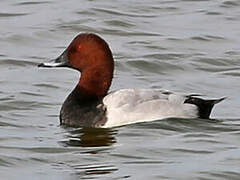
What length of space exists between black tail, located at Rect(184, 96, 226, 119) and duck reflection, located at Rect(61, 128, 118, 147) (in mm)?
Answer: 846

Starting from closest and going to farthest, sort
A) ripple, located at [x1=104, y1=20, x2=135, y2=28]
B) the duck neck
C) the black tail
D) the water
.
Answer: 1. the water
2. the black tail
3. the duck neck
4. ripple, located at [x1=104, y1=20, x2=135, y2=28]

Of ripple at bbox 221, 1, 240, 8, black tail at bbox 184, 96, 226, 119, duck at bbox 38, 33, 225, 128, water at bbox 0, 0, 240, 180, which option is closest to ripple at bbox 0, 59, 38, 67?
water at bbox 0, 0, 240, 180

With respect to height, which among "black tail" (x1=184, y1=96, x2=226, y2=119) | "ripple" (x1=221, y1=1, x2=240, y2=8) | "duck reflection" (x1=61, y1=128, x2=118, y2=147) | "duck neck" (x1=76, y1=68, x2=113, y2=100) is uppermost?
"duck neck" (x1=76, y1=68, x2=113, y2=100)

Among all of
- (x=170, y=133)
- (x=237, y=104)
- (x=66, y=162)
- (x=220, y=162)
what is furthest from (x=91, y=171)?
(x=237, y=104)

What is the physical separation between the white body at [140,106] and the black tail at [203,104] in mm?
99

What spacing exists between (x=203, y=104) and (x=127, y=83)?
224cm

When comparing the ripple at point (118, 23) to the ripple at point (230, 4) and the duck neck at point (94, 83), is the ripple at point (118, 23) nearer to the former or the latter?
the ripple at point (230, 4)

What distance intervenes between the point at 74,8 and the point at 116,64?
324 cm

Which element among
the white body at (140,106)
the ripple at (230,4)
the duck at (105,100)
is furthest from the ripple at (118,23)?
the white body at (140,106)

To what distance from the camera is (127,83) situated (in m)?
13.7

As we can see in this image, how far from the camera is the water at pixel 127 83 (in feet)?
32.2

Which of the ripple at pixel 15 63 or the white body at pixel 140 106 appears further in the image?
the ripple at pixel 15 63

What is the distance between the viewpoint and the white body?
442 inches

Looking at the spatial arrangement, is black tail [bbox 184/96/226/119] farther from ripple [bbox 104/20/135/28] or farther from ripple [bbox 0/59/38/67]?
ripple [bbox 104/20/135/28]
